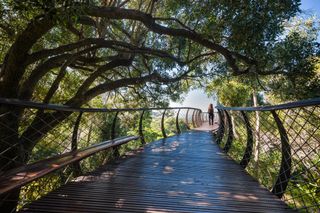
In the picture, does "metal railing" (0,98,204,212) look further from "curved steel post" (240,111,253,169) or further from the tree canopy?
"curved steel post" (240,111,253,169)

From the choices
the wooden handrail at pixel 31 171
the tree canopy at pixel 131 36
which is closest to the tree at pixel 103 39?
the tree canopy at pixel 131 36

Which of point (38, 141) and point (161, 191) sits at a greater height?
point (38, 141)

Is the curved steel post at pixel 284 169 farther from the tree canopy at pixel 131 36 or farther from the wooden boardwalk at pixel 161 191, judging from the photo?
the tree canopy at pixel 131 36

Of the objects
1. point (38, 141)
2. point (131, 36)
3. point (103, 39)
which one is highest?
point (131, 36)

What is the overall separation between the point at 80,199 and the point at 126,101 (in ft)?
40.0

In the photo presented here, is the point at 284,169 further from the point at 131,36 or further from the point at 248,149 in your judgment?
the point at 131,36

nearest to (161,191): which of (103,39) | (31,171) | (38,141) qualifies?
(31,171)

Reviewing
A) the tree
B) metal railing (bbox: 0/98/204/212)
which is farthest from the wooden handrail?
the tree

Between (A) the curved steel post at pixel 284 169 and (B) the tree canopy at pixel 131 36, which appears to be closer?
(A) the curved steel post at pixel 284 169

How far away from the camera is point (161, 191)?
3172 mm

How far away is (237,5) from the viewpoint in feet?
21.3

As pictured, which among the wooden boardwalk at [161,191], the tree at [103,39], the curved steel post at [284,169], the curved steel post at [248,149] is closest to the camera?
the wooden boardwalk at [161,191]

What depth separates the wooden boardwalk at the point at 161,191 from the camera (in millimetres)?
2598

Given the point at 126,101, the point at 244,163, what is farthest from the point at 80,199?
the point at 126,101
